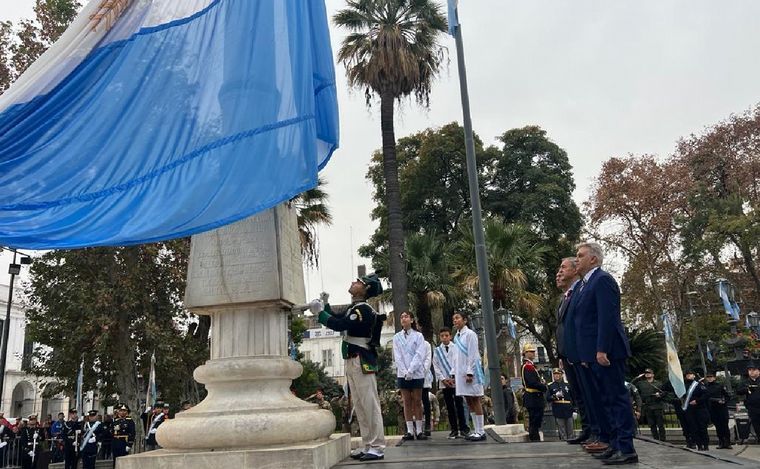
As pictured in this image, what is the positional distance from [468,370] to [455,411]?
61.3 inches

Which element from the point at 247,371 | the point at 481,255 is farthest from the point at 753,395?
the point at 247,371

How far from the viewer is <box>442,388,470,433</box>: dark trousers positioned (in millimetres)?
10062

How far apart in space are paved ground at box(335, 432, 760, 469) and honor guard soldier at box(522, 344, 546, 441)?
4.61 metres

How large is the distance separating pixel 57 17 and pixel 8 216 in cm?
1720

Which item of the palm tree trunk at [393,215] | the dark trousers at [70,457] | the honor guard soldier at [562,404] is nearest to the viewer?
the honor guard soldier at [562,404]

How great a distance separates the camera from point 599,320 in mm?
5246

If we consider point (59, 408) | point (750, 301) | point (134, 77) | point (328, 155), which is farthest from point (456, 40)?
point (59, 408)

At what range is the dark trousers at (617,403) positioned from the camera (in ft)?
16.7

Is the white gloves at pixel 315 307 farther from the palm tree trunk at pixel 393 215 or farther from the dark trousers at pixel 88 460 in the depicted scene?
the dark trousers at pixel 88 460

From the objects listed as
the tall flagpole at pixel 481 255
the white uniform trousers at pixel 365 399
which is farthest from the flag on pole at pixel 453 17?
the white uniform trousers at pixel 365 399

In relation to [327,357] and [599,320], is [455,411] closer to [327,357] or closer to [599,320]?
[599,320]

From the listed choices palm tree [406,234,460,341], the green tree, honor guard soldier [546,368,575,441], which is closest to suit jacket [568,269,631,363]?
honor guard soldier [546,368,575,441]

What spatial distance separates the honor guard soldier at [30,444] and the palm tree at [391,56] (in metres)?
12.2

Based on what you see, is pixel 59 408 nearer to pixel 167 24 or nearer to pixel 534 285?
pixel 534 285
